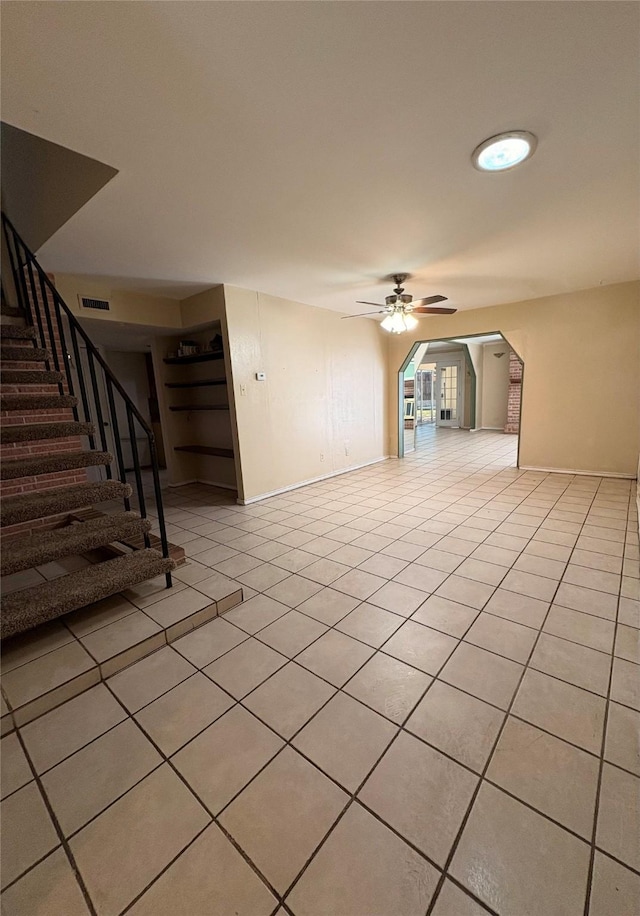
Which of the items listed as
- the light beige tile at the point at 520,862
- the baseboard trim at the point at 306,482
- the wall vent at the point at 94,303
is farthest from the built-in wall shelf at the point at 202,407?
the light beige tile at the point at 520,862

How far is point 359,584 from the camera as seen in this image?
2.52 meters

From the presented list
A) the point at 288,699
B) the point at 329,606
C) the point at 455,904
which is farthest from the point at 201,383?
the point at 455,904

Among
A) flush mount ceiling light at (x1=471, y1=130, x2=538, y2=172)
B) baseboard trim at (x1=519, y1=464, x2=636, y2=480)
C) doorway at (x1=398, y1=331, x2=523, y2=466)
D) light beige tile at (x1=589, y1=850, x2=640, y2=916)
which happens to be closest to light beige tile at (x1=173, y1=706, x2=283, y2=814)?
light beige tile at (x1=589, y1=850, x2=640, y2=916)

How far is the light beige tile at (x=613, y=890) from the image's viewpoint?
3.04ft

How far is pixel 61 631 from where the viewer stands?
1963mm

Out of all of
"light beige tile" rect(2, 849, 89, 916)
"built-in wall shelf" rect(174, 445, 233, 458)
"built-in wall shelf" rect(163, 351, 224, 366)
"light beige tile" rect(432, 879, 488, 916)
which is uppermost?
"built-in wall shelf" rect(163, 351, 224, 366)

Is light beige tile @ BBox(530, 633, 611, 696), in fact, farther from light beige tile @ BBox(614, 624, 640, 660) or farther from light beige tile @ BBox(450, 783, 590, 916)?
light beige tile @ BBox(450, 783, 590, 916)

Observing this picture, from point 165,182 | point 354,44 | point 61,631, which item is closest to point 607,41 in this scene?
point 354,44

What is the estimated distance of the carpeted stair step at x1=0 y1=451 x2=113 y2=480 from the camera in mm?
2094

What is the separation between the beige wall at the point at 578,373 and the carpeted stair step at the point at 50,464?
5.55 meters

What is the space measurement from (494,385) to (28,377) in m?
10.2

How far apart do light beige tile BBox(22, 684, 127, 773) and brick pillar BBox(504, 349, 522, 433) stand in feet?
31.2

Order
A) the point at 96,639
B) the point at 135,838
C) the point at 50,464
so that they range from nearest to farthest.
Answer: the point at 135,838 → the point at 96,639 → the point at 50,464

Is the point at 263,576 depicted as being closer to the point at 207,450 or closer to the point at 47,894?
the point at 47,894
